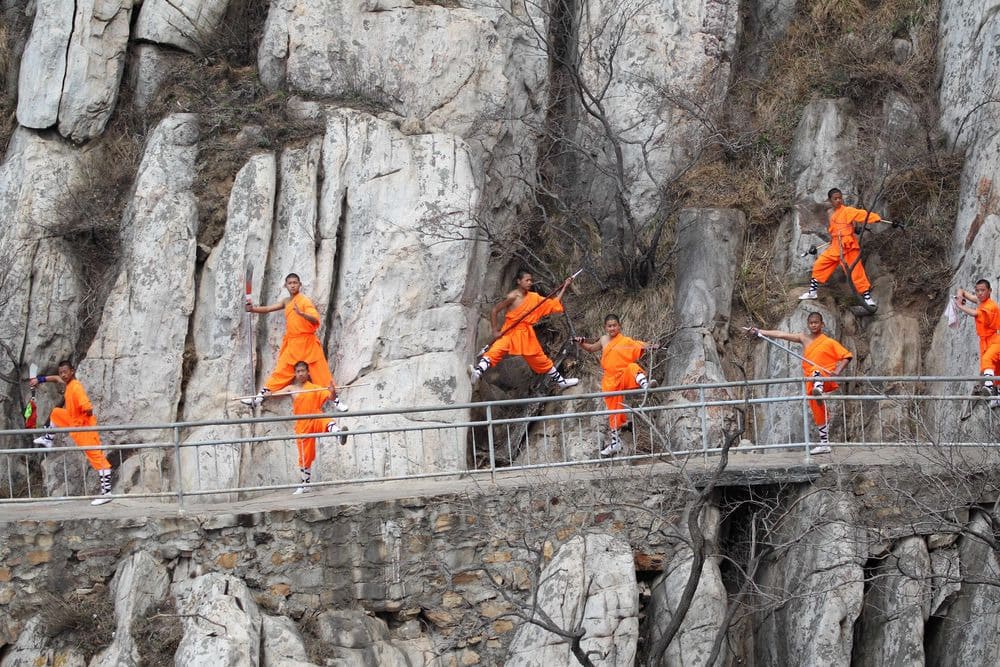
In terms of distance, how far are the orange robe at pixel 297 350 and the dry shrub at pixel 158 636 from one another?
3.24 m

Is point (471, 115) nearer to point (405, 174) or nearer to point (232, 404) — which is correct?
point (405, 174)

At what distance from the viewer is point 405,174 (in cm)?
1669

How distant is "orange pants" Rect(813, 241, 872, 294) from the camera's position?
54.3 ft

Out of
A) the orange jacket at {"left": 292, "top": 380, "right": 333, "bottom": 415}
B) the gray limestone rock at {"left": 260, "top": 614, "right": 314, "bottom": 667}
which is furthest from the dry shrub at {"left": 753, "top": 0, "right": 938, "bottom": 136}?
the gray limestone rock at {"left": 260, "top": 614, "right": 314, "bottom": 667}

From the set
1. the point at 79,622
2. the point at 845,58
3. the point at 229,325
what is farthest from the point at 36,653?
the point at 845,58

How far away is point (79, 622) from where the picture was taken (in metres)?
12.9

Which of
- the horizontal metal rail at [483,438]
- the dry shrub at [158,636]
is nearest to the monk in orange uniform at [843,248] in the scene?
the horizontal metal rail at [483,438]

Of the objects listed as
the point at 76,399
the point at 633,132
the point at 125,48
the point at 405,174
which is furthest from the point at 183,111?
the point at 633,132

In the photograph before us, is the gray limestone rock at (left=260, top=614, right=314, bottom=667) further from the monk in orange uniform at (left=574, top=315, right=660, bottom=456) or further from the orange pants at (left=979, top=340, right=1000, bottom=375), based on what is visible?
the orange pants at (left=979, top=340, right=1000, bottom=375)

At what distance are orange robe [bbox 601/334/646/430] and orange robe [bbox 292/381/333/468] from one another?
2784 millimetres

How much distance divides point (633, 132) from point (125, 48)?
605cm

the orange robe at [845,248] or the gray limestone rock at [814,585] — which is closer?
the gray limestone rock at [814,585]

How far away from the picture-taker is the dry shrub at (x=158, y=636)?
41.3ft

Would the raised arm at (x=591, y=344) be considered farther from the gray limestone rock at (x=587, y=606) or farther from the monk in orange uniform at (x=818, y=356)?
the gray limestone rock at (x=587, y=606)
